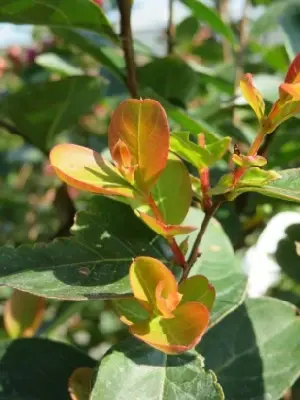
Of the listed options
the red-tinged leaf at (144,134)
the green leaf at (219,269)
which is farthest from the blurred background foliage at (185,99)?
the red-tinged leaf at (144,134)

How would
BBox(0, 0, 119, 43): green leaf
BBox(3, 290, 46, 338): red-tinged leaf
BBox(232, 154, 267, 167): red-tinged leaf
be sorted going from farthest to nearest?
BBox(3, 290, 46, 338): red-tinged leaf, BBox(0, 0, 119, 43): green leaf, BBox(232, 154, 267, 167): red-tinged leaf

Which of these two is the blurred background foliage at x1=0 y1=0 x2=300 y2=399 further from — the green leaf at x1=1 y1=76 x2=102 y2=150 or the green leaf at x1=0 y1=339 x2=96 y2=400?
the green leaf at x1=0 y1=339 x2=96 y2=400

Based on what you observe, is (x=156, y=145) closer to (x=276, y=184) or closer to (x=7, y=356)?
(x=276, y=184)

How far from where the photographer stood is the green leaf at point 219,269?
1.91 feet

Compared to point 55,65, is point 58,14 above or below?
above

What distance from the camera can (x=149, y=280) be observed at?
0.49m

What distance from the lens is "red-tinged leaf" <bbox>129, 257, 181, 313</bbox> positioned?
0.48 meters

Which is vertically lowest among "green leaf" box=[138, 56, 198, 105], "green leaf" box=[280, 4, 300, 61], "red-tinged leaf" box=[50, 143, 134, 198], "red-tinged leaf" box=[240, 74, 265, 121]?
"green leaf" box=[138, 56, 198, 105]

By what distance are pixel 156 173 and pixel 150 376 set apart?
162 mm

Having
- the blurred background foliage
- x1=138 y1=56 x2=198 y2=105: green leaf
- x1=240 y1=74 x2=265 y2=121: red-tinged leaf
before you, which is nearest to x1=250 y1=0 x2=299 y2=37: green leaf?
the blurred background foliage

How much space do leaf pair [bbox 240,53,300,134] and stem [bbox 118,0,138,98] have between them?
293mm

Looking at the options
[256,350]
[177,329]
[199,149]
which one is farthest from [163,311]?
[256,350]

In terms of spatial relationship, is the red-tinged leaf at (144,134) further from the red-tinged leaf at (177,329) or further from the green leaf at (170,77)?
the green leaf at (170,77)

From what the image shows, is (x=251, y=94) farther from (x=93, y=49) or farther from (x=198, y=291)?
(x=93, y=49)
